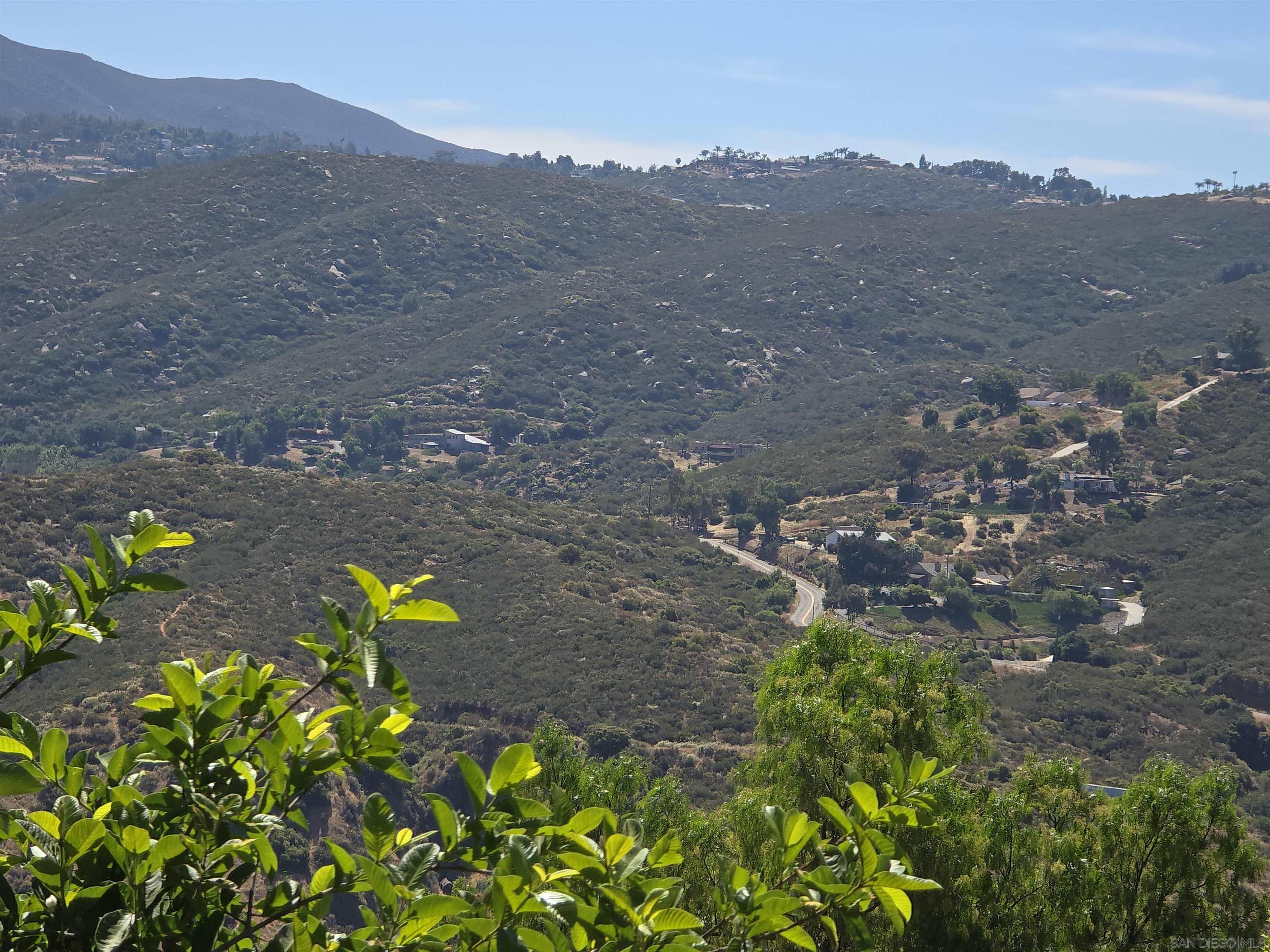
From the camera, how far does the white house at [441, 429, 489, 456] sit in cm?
11812

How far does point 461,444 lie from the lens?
118812 millimetres

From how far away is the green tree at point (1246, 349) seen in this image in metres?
102

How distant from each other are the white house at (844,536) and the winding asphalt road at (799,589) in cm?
421

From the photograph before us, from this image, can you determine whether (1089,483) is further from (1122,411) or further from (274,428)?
(274,428)

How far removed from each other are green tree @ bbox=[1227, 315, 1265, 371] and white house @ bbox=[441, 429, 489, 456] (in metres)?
72.9

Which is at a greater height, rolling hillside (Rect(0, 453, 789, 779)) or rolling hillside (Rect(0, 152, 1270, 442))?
rolling hillside (Rect(0, 152, 1270, 442))

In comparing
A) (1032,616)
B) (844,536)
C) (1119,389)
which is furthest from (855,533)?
(1119,389)

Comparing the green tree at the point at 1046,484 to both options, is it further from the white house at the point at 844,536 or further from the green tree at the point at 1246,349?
the green tree at the point at 1246,349

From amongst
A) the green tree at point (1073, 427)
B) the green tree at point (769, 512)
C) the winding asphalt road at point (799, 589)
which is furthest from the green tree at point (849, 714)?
the green tree at point (1073, 427)

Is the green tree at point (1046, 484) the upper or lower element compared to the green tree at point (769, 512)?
upper

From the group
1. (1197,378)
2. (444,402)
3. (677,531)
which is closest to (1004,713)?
(677,531)

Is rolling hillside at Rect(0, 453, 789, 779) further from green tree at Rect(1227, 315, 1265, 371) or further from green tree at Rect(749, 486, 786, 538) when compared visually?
green tree at Rect(1227, 315, 1265, 371)

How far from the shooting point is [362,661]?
4121 millimetres

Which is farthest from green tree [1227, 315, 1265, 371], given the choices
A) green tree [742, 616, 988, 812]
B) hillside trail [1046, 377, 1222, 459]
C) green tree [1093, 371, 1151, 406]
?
green tree [742, 616, 988, 812]
